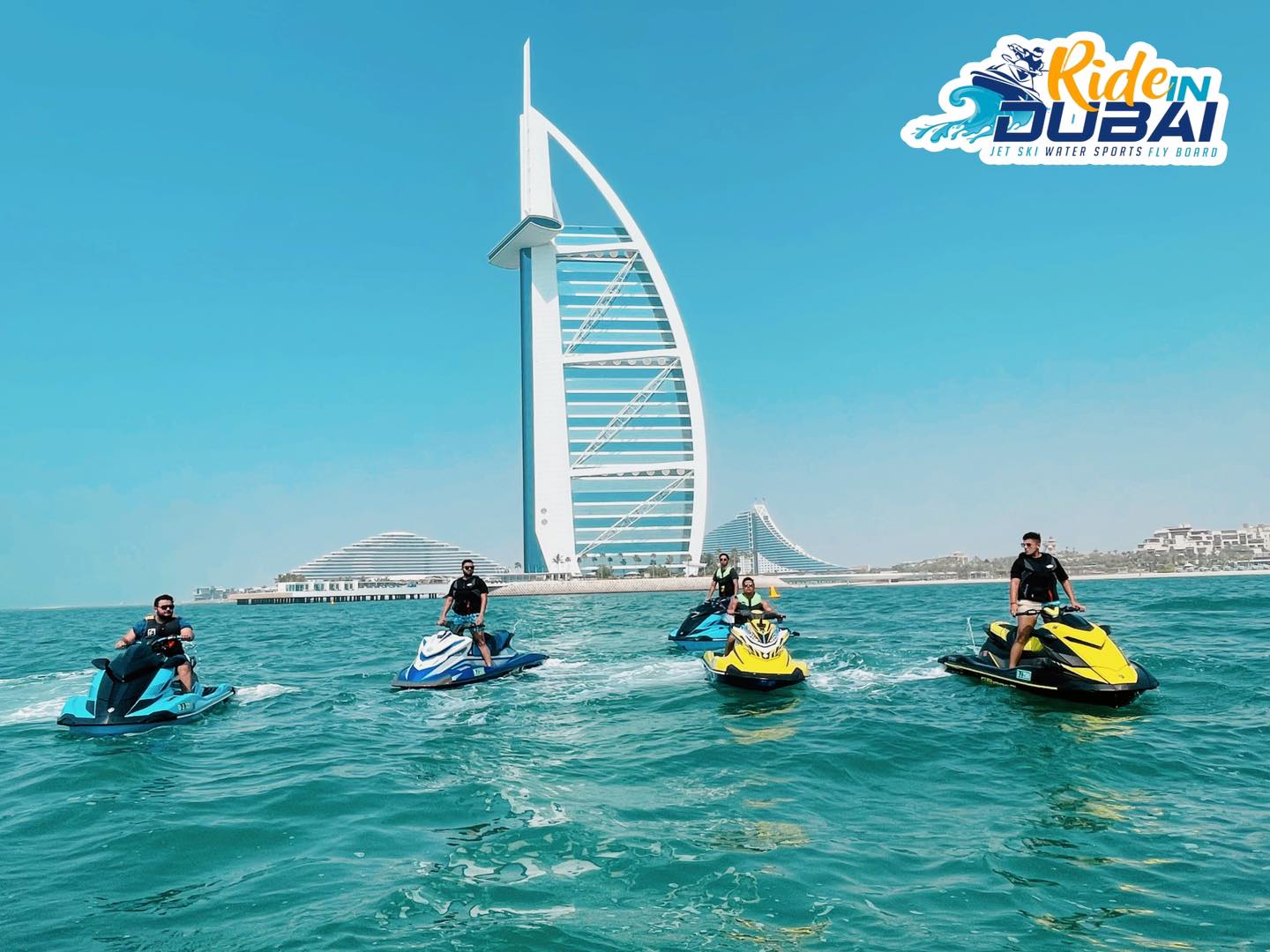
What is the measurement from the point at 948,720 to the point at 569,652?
11943 mm

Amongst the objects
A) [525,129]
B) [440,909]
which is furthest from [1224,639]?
[525,129]

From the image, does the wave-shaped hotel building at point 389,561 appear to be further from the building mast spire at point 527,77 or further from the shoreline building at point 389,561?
the building mast spire at point 527,77

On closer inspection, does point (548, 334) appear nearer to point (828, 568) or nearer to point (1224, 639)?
point (1224, 639)

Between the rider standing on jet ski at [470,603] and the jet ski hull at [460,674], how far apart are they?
0.65 feet

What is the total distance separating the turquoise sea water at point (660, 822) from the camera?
5039mm

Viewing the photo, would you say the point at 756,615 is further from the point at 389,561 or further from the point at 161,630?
the point at 389,561

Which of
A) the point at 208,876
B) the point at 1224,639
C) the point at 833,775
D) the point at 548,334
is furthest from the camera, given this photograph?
the point at 548,334

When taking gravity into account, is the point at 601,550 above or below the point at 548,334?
below

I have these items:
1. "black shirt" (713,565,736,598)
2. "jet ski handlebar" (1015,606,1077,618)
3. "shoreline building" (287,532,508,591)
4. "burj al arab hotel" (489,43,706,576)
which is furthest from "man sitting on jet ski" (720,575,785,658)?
"shoreline building" (287,532,508,591)

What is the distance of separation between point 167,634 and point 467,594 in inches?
206

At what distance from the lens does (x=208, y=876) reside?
6.04 metres

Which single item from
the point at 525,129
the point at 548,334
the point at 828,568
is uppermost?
the point at 525,129

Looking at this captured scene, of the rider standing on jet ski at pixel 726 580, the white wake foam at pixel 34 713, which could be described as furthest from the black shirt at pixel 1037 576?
the white wake foam at pixel 34 713

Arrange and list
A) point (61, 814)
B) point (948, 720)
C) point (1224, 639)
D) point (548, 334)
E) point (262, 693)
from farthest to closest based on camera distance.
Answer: point (548, 334), point (1224, 639), point (262, 693), point (948, 720), point (61, 814)
